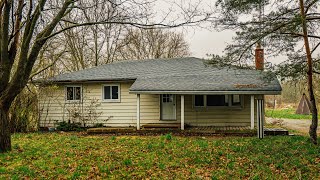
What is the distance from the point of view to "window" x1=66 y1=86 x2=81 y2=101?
16.8 meters

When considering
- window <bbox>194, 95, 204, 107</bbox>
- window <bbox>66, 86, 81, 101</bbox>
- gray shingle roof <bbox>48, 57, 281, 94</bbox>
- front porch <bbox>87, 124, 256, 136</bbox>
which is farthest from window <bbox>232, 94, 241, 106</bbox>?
window <bbox>66, 86, 81, 101</bbox>

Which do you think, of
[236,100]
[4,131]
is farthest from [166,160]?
[236,100]

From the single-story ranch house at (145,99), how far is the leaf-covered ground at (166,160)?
4.55 m

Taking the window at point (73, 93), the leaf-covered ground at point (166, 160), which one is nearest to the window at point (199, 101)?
the leaf-covered ground at point (166, 160)

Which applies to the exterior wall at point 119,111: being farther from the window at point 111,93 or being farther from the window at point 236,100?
the window at point 236,100

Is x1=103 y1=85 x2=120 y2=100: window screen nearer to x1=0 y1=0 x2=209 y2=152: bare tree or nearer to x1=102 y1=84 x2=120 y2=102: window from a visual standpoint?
x1=102 y1=84 x2=120 y2=102: window

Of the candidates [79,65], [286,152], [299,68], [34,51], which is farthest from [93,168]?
[79,65]

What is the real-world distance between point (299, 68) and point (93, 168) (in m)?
7.42

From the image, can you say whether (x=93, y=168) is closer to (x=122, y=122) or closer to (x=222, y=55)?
(x=222, y=55)

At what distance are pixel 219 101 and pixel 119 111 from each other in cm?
552

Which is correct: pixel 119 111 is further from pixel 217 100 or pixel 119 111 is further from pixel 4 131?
pixel 4 131

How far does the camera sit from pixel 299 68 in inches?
391

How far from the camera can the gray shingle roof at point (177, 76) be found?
46.2 feet

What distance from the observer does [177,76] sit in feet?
53.2
